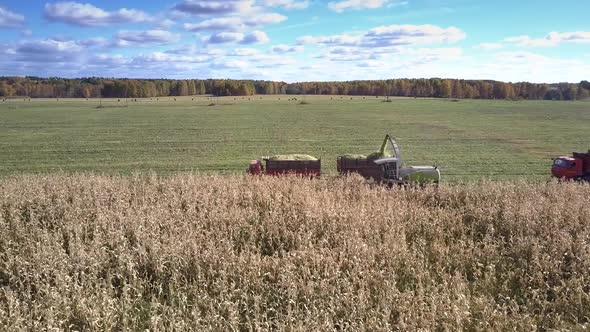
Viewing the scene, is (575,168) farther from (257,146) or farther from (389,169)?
(257,146)

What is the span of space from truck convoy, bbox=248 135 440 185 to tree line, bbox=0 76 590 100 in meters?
137

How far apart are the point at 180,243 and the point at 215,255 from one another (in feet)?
2.01

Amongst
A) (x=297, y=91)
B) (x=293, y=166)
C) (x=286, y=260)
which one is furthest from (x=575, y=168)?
(x=297, y=91)

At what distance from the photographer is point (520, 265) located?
20.7 ft

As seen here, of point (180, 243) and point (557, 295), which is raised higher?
point (180, 243)

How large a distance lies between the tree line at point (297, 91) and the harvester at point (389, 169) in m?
138

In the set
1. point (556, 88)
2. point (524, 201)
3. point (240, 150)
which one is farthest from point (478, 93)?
point (524, 201)

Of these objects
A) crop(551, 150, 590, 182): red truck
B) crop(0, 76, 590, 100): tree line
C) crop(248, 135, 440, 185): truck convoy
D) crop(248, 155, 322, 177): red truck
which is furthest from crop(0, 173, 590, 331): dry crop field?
crop(0, 76, 590, 100): tree line

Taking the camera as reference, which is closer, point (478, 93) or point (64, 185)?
point (64, 185)

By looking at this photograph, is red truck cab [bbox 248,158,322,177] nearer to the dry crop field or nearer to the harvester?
the harvester

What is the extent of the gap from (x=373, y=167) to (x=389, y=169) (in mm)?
755

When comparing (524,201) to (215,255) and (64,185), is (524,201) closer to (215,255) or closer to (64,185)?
(215,255)

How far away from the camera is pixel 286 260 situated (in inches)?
236

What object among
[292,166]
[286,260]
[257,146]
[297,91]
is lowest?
[257,146]
